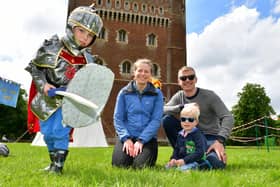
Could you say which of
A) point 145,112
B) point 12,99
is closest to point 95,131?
point 12,99

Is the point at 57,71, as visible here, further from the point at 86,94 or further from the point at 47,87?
the point at 86,94

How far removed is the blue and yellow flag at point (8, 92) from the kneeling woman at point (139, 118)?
1551mm

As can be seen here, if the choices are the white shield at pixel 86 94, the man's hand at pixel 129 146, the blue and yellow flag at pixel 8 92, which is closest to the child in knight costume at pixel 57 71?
the white shield at pixel 86 94

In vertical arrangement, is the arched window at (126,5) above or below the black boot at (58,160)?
above

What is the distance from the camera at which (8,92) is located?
4.42m

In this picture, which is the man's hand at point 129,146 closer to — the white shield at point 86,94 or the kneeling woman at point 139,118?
the kneeling woman at point 139,118

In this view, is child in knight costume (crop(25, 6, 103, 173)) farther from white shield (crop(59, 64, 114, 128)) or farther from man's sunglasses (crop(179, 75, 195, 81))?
man's sunglasses (crop(179, 75, 195, 81))

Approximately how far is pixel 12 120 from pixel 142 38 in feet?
64.3

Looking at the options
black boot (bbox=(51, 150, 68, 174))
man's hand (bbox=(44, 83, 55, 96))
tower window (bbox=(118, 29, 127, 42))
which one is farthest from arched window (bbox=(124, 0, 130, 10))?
black boot (bbox=(51, 150, 68, 174))

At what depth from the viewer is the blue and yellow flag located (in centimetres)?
436

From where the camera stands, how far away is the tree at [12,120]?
37531 mm

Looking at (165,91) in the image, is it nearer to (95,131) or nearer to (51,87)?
(95,131)

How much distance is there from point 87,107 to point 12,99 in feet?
7.20

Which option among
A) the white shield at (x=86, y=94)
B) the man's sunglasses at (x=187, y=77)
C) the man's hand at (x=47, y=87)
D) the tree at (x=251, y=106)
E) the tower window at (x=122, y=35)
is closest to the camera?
the white shield at (x=86, y=94)
